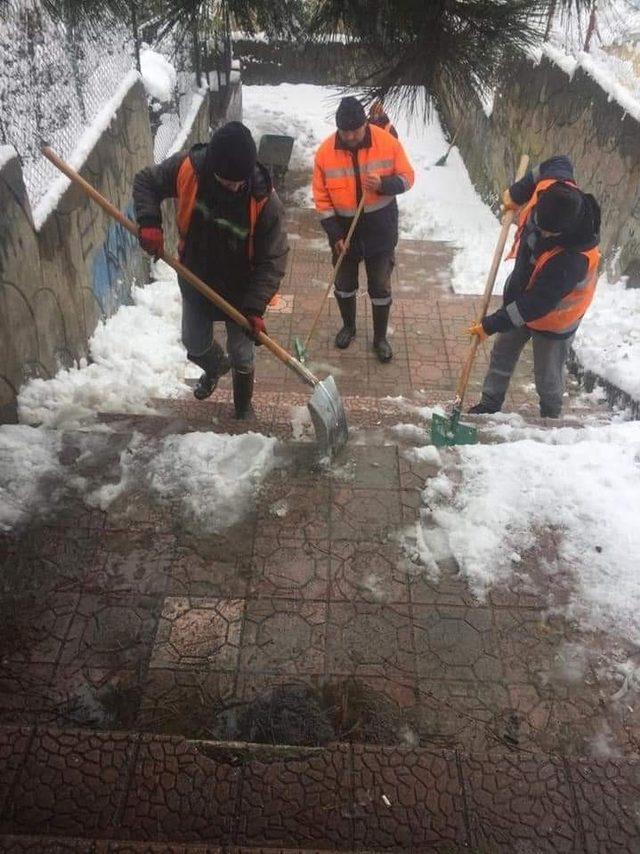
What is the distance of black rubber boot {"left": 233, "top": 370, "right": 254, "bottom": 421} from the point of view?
4.19 meters

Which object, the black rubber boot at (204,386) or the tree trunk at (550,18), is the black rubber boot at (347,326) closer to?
the black rubber boot at (204,386)

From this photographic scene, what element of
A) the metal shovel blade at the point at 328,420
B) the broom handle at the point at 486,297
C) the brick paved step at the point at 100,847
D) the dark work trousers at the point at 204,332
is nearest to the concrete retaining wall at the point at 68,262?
the dark work trousers at the point at 204,332

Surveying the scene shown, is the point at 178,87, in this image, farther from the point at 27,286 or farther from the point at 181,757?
the point at 181,757

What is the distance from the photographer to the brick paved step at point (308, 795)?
2.04m

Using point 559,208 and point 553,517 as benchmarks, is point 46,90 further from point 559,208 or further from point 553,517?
point 553,517

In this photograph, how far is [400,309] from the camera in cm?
698

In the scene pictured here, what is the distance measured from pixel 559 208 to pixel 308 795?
320cm

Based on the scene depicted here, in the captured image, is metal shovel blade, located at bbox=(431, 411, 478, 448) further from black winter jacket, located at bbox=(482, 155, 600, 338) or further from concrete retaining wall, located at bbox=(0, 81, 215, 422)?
concrete retaining wall, located at bbox=(0, 81, 215, 422)

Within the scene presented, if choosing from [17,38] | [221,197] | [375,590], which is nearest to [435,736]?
[375,590]

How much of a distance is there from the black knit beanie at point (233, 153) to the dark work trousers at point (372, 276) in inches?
89.2

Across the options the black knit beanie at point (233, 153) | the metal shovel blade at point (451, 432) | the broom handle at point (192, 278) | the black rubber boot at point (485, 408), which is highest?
the black knit beanie at point (233, 153)

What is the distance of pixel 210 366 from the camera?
4.50 metres

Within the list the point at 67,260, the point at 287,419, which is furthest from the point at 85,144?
the point at 287,419

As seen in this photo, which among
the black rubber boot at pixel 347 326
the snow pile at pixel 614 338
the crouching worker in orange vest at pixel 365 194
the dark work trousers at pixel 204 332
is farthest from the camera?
the black rubber boot at pixel 347 326
